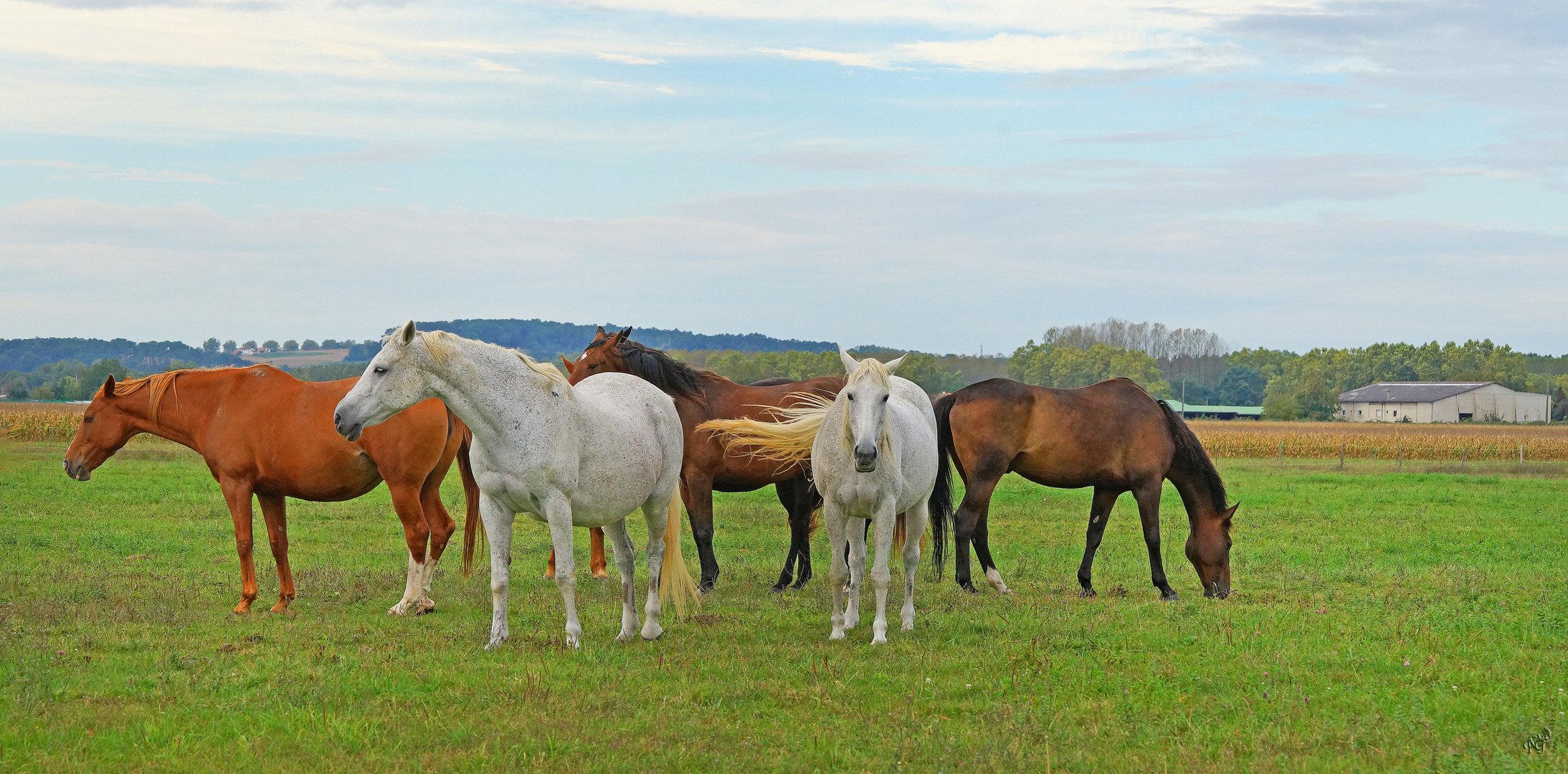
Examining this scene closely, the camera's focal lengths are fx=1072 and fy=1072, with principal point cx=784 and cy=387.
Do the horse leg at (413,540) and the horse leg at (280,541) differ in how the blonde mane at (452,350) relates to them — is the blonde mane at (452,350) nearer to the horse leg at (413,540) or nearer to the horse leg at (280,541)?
the horse leg at (413,540)

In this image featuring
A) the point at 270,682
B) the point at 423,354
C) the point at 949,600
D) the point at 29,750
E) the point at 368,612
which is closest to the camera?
the point at 29,750

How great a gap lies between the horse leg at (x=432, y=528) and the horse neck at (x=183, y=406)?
6.18 feet

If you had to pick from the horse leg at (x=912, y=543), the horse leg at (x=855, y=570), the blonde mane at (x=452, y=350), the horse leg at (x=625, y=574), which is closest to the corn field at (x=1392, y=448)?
the horse leg at (x=912, y=543)

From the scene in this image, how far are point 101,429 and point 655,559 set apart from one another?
525 cm

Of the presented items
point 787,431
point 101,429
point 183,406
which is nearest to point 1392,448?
point 787,431

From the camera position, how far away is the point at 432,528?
9.41 meters

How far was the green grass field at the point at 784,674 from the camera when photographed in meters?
5.15

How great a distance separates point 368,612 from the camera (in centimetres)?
891

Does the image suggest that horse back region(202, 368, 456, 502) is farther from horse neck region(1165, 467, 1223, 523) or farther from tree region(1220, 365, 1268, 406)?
tree region(1220, 365, 1268, 406)

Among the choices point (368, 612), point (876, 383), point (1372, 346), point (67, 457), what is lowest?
point (368, 612)

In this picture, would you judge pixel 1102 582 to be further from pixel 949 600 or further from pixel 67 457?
pixel 67 457

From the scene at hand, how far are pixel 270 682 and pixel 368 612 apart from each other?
8.35ft

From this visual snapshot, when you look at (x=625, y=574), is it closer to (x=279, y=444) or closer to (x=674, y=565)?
Result: (x=674, y=565)

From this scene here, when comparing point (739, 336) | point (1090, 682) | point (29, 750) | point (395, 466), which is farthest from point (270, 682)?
point (739, 336)
